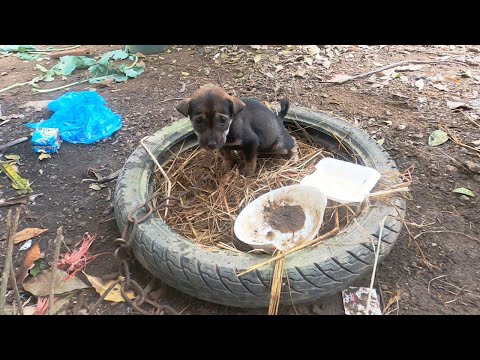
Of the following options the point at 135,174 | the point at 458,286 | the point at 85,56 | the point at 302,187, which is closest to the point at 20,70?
the point at 85,56

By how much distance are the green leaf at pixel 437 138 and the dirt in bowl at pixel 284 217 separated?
194cm

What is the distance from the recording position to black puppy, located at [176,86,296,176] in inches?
134

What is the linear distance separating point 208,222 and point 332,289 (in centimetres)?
118

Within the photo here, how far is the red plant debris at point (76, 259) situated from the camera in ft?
10.5

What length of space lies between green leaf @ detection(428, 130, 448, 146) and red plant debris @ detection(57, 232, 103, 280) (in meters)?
3.47

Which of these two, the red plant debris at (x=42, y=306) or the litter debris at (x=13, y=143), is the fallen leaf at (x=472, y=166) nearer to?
the red plant debris at (x=42, y=306)

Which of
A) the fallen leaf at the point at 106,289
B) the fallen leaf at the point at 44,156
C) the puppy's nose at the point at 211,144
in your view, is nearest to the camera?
the fallen leaf at the point at 106,289

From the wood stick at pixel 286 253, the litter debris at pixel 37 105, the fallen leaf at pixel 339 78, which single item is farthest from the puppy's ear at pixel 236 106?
the litter debris at pixel 37 105

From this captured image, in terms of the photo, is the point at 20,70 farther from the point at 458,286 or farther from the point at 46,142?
the point at 458,286

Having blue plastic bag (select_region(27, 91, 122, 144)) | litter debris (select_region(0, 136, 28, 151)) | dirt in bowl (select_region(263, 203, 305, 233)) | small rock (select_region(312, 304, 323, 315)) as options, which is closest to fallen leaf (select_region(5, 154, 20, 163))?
litter debris (select_region(0, 136, 28, 151))

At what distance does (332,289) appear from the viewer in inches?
107

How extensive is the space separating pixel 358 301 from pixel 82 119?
3753mm

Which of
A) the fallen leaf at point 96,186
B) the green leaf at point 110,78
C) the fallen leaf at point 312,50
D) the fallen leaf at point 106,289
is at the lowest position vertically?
the fallen leaf at point 96,186

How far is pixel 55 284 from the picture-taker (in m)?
3.08
